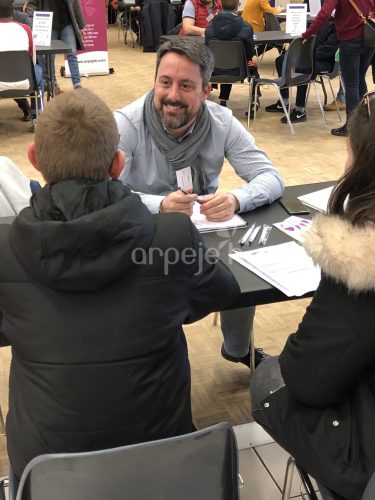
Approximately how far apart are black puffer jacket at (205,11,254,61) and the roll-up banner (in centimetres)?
247

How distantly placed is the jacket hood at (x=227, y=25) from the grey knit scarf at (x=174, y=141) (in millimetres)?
3453

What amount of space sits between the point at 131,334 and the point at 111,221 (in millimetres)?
226

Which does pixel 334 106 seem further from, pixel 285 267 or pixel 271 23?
pixel 285 267

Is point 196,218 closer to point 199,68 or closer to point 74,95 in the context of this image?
point 199,68

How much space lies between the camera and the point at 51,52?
524 centimetres

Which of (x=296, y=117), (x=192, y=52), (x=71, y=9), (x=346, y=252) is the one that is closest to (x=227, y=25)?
(x=296, y=117)

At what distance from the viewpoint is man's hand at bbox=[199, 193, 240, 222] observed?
5.99 ft

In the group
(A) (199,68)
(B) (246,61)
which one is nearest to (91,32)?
(B) (246,61)

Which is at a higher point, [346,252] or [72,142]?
[72,142]

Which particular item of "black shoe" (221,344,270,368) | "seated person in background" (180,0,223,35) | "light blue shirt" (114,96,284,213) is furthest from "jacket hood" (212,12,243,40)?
"black shoe" (221,344,270,368)

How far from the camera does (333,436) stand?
47.9 inches

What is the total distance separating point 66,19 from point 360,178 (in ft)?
18.1

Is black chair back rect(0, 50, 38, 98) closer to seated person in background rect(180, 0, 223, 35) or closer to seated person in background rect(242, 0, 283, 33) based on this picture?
seated person in background rect(180, 0, 223, 35)

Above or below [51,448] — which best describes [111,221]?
above
